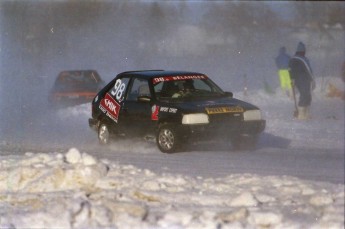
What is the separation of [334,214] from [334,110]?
4.14 metres

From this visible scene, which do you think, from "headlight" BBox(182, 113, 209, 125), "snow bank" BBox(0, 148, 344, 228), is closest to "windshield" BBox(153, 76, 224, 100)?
"headlight" BBox(182, 113, 209, 125)

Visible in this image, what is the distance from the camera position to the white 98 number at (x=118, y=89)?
28.5 ft

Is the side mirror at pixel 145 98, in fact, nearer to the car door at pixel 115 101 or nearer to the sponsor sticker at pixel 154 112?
the sponsor sticker at pixel 154 112

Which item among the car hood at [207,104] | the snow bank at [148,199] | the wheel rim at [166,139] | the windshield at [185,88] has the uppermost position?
the windshield at [185,88]

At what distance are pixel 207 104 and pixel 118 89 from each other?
130cm

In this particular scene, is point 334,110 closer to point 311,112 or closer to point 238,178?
point 311,112

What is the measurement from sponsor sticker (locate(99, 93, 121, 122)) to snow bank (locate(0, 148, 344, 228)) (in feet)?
4.91

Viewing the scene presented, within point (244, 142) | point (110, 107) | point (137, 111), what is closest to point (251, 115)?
point (244, 142)

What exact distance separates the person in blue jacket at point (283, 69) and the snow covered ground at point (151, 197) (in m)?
0.48

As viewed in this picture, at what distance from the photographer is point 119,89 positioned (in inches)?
346

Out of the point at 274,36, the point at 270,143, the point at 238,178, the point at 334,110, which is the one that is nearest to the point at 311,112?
the point at 334,110

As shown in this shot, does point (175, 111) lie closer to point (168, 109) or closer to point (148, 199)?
point (168, 109)

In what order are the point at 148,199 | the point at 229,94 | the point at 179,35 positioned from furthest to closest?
1. the point at 179,35
2. the point at 229,94
3. the point at 148,199

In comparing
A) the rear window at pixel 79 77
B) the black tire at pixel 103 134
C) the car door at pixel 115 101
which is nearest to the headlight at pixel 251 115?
the car door at pixel 115 101
